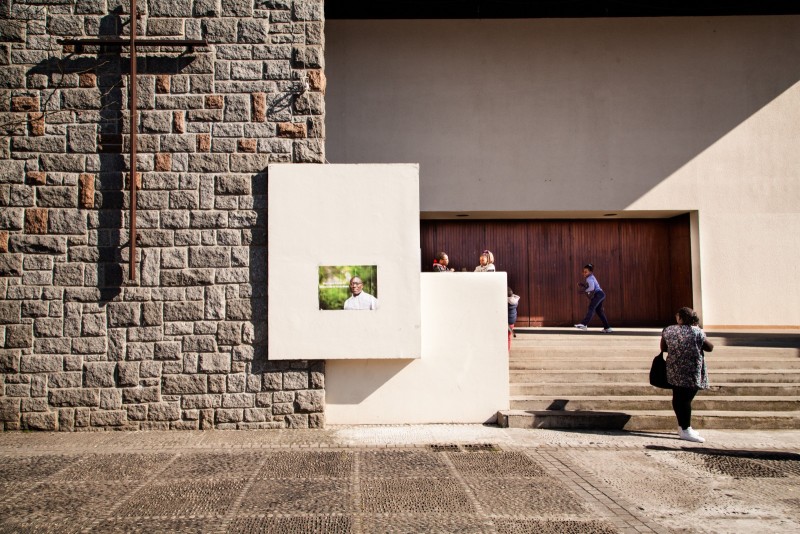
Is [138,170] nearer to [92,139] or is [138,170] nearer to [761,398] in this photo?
[92,139]

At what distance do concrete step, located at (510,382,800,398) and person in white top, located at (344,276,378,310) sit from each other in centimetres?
250

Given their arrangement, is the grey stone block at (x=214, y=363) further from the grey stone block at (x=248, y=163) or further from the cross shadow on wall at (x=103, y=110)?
the grey stone block at (x=248, y=163)

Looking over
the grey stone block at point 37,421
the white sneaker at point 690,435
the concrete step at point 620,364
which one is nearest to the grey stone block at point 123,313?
the grey stone block at point 37,421

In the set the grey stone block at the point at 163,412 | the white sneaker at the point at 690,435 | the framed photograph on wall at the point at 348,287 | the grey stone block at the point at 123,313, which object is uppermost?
the framed photograph on wall at the point at 348,287

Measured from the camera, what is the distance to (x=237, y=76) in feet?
28.2

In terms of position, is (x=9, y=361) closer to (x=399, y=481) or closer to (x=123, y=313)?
(x=123, y=313)

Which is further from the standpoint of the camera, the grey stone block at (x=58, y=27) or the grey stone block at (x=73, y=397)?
the grey stone block at (x=58, y=27)

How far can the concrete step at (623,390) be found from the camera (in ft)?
30.3

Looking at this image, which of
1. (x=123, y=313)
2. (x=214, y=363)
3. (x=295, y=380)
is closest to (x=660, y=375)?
(x=295, y=380)

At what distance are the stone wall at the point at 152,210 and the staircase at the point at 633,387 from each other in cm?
320

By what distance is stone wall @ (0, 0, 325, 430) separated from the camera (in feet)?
27.2

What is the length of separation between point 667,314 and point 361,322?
387 inches

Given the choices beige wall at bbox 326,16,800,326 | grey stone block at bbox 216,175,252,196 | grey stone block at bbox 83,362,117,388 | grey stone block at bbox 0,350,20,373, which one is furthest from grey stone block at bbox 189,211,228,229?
beige wall at bbox 326,16,800,326

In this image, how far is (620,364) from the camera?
1006 centimetres
